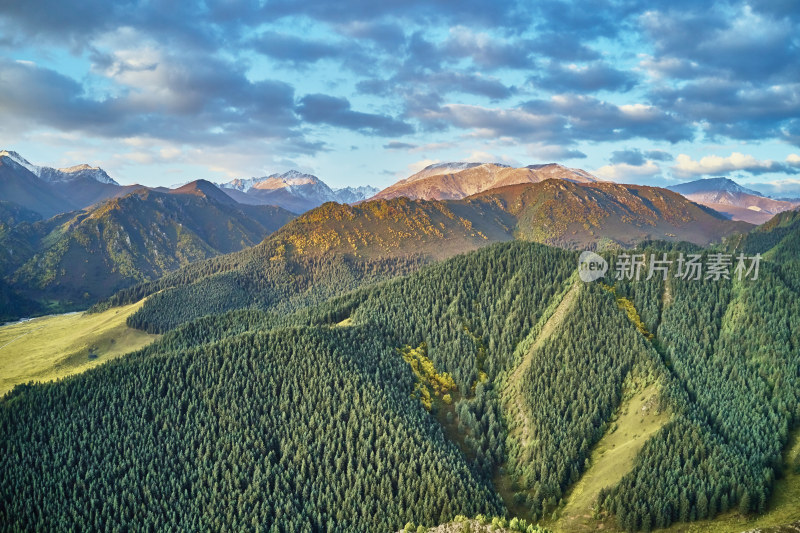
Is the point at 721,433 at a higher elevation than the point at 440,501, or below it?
higher

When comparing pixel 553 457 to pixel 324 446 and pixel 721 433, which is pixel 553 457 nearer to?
pixel 721 433

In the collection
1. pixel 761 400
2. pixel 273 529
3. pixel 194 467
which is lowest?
pixel 273 529

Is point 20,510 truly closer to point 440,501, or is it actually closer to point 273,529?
point 273,529

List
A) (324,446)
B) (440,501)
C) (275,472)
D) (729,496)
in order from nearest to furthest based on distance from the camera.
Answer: (729,496) < (440,501) < (275,472) < (324,446)

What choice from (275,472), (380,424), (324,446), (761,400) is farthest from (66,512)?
(761,400)

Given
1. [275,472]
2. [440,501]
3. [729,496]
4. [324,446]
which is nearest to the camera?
[729,496]

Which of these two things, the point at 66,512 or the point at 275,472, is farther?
the point at 275,472
